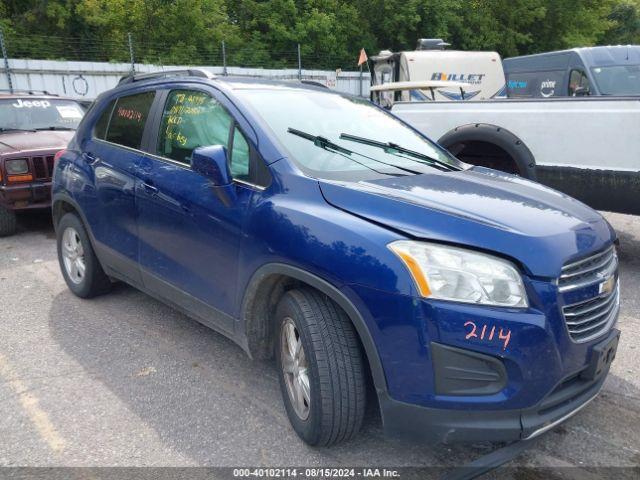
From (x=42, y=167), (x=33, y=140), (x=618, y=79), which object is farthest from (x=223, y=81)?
(x=618, y=79)

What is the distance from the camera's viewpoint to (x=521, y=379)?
211cm

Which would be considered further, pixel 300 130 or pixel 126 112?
pixel 126 112

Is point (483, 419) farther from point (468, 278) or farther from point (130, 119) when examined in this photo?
point (130, 119)

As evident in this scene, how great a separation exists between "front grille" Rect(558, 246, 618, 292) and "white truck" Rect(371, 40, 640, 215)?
2.67 m

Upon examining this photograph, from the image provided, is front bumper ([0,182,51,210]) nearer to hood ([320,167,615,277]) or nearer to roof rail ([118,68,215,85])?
roof rail ([118,68,215,85])

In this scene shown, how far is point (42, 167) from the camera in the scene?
21.7 feet

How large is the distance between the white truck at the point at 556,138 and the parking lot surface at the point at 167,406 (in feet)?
3.74

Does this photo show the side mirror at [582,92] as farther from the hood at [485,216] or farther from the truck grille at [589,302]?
the truck grille at [589,302]

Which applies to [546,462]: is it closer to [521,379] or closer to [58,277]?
[521,379]

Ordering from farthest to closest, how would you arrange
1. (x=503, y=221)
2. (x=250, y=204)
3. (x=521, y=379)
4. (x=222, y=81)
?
(x=222, y=81) < (x=250, y=204) < (x=503, y=221) < (x=521, y=379)

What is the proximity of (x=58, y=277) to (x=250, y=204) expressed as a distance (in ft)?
11.1

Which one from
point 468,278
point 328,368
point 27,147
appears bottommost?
point 328,368

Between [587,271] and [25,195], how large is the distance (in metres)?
6.28

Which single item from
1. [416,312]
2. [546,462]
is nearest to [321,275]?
[416,312]
